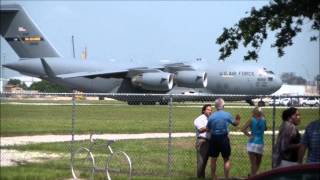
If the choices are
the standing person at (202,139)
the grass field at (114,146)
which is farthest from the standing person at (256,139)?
the grass field at (114,146)

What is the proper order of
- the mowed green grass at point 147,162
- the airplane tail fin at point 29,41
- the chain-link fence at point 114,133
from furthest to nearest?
the airplane tail fin at point 29,41, the chain-link fence at point 114,133, the mowed green grass at point 147,162

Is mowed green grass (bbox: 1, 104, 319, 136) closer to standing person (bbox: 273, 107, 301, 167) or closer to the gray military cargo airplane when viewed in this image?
standing person (bbox: 273, 107, 301, 167)

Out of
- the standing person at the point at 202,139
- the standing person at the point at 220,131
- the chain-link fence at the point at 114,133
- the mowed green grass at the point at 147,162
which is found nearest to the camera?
the standing person at the point at 220,131

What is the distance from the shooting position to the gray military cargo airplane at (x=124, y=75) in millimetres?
43219

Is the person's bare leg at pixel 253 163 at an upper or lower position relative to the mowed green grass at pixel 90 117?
lower

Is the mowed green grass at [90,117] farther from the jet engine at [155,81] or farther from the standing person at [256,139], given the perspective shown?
the jet engine at [155,81]

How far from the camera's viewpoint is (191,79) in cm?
4284

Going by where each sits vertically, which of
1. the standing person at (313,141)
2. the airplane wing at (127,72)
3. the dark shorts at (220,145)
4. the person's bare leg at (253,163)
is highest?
the airplane wing at (127,72)

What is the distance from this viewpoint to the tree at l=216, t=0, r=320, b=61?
9.91 m

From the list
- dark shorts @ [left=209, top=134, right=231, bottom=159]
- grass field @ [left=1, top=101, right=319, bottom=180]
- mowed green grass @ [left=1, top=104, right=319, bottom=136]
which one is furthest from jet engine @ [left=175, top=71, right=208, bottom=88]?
dark shorts @ [left=209, top=134, right=231, bottom=159]

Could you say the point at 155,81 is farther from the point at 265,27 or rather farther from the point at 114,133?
the point at 265,27

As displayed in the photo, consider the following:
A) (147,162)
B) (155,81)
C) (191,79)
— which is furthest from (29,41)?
(147,162)

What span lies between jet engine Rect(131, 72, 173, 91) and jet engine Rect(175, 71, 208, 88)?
2.90 feet

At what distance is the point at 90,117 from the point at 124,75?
28.5m
